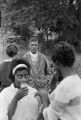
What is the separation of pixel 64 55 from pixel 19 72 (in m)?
0.56

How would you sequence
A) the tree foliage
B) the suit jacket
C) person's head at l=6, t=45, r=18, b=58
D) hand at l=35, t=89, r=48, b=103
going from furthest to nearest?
the tree foliage < the suit jacket < person's head at l=6, t=45, r=18, b=58 < hand at l=35, t=89, r=48, b=103

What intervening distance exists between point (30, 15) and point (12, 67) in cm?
1197

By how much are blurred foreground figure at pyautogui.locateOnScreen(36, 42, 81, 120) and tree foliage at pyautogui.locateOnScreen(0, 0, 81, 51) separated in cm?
1220

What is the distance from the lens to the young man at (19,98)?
2938 millimetres

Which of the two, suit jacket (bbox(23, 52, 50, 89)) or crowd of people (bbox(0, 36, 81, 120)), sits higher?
crowd of people (bbox(0, 36, 81, 120))

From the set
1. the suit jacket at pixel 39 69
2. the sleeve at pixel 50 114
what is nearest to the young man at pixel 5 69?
the suit jacket at pixel 39 69

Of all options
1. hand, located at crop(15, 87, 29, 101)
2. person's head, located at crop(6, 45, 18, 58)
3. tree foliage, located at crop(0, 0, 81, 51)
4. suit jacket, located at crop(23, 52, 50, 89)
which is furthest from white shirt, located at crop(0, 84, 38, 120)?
tree foliage, located at crop(0, 0, 81, 51)

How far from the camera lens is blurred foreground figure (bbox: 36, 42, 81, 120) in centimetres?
255

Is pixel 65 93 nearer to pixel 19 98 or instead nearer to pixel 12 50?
pixel 19 98

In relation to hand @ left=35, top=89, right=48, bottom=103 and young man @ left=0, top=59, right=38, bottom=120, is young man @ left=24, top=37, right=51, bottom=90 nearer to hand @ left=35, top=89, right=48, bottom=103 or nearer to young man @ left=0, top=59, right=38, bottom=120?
young man @ left=0, top=59, right=38, bottom=120

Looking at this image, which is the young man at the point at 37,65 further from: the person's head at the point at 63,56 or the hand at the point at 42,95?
the person's head at the point at 63,56

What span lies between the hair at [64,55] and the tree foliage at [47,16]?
12.2 m

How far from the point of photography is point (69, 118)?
2.58 metres

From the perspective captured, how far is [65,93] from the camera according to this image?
254 centimetres
